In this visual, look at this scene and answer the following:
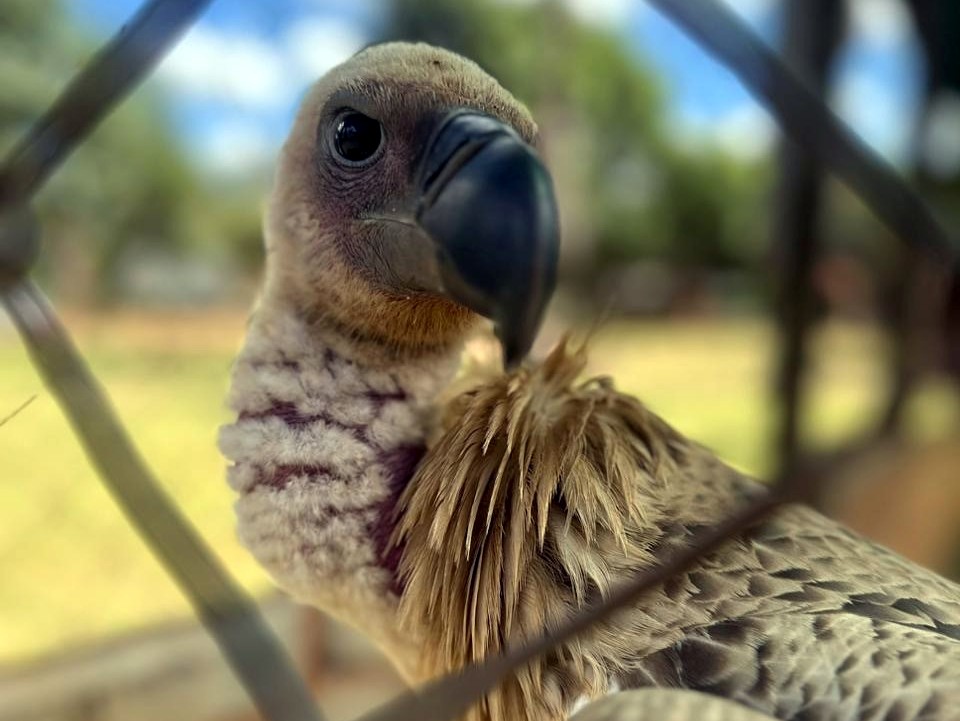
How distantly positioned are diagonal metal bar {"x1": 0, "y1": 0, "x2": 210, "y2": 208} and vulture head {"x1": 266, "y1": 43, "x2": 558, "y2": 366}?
9.9 inches

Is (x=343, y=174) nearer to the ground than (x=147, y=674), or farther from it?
farther from it

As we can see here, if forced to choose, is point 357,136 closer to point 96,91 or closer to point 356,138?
point 356,138

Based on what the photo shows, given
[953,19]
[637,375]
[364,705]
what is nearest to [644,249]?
[637,375]

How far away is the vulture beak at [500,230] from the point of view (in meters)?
0.65

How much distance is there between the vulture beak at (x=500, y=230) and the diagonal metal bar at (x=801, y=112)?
159 millimetres

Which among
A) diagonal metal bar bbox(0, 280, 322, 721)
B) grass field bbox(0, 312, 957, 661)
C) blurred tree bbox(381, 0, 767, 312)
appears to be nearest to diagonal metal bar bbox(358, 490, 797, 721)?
diagonal metal bar bbox(0, 280, 322, 721)

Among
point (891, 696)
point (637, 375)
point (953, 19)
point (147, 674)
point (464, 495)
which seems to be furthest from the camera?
point (637, 375)

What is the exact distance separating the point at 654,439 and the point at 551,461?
0.49 feet

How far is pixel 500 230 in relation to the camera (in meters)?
0.65

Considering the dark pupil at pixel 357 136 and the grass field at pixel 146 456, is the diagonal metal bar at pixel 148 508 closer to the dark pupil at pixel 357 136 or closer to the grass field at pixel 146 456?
the dark pupil at pixel 357 136

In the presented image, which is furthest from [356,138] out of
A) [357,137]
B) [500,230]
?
[500,230]

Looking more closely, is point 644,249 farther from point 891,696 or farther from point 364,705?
point 891,696

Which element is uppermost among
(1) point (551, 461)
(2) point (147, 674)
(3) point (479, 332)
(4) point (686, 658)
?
(3) point (479, 332)

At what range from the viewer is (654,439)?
3.06ft
